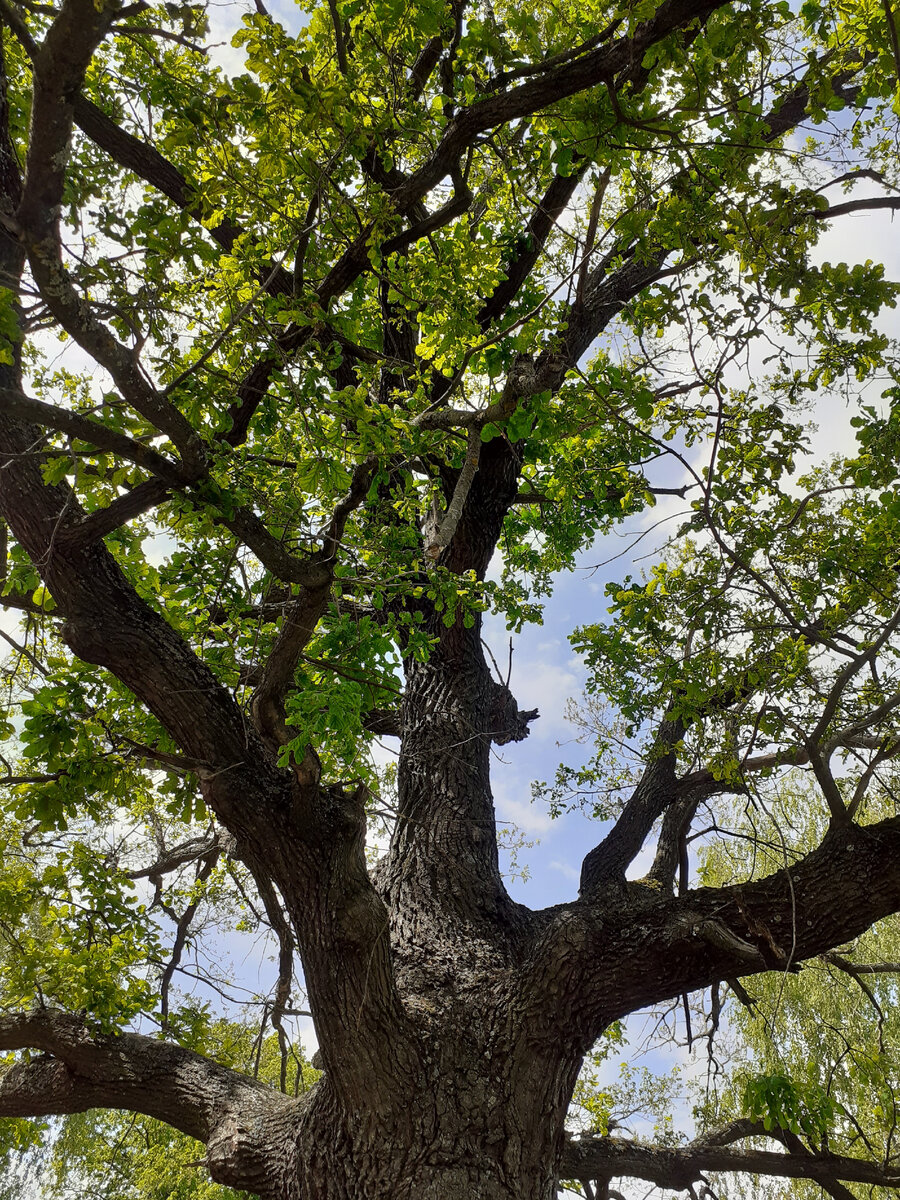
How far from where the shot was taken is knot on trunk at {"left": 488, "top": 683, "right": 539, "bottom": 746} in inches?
198

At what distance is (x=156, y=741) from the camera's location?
3859 mm

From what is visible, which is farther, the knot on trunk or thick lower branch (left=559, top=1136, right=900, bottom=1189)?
the knot on trunk

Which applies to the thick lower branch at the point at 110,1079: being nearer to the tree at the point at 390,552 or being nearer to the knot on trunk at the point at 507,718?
the tree at the point at 390,552

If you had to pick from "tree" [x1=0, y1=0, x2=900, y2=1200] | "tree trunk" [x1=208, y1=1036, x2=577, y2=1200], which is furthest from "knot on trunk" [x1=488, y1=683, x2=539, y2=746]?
"tree trunk" [x1=208, y1=1036, x2=577, y2=1200]

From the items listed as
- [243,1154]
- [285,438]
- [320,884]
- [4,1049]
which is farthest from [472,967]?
[285,438]

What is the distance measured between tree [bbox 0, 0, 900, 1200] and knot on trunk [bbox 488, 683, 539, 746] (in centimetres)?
50

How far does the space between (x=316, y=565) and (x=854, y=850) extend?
254 centimetres

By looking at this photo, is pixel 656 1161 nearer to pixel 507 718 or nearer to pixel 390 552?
pixel 507 718

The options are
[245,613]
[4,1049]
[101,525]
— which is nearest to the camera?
[101,525]

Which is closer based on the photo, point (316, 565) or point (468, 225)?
point (316, 565)

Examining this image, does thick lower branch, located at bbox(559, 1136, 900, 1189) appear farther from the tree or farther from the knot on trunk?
the knot on trunk

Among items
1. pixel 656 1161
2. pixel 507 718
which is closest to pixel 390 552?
pixel 507 718

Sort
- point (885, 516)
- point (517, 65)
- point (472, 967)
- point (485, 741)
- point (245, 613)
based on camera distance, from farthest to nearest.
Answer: point (485, 741)
point (245, 613)
point (885, 516)
point (472, 967)
point (517, 65)

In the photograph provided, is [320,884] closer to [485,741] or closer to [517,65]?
[485,741]
